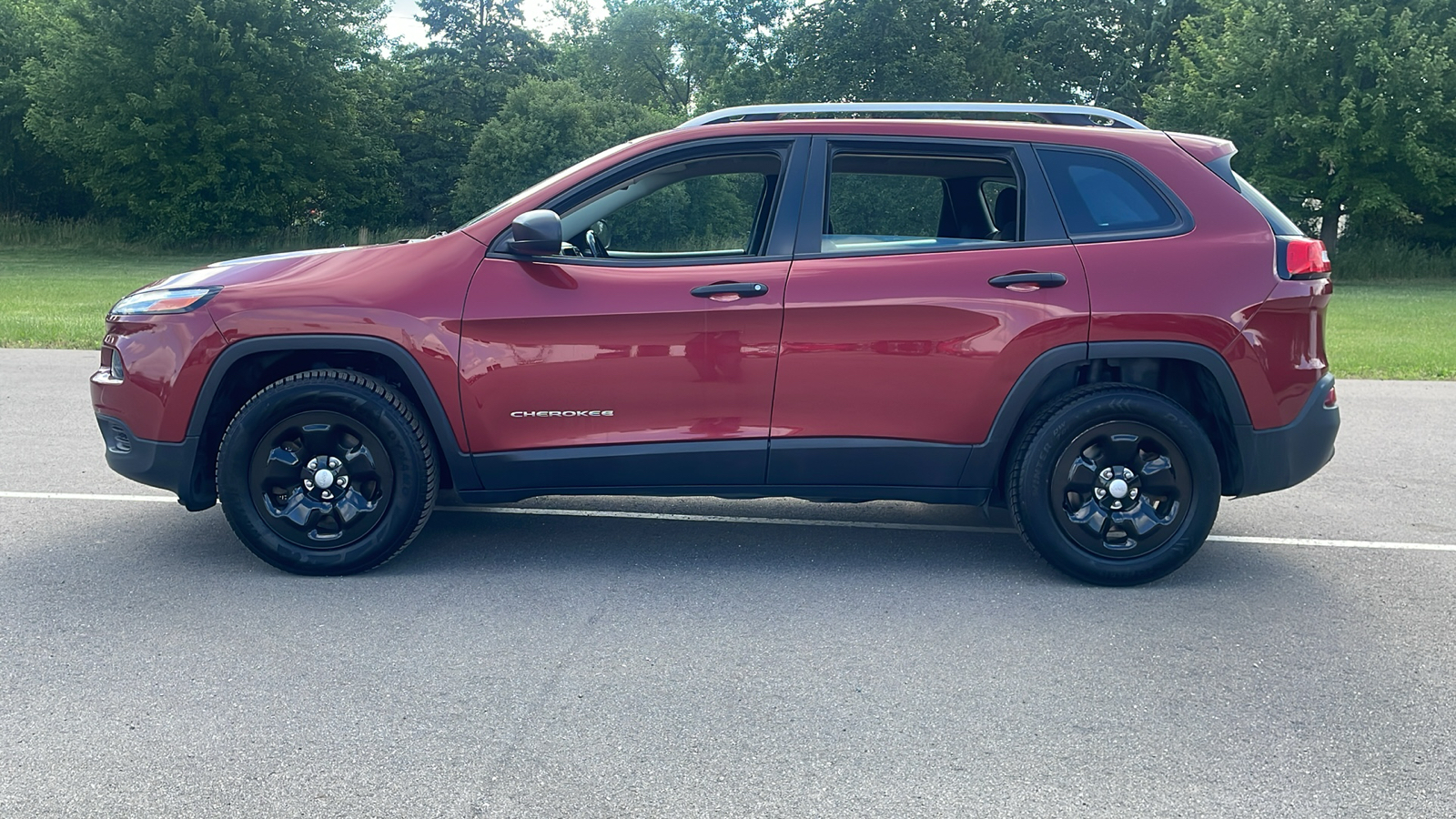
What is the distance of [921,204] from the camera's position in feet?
16.5

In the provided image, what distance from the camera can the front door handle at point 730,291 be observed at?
15.8 ft

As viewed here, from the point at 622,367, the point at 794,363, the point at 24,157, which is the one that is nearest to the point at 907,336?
the point at 794,363

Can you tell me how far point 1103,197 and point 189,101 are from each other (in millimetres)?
41498

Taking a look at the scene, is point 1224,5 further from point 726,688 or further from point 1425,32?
point 726,688

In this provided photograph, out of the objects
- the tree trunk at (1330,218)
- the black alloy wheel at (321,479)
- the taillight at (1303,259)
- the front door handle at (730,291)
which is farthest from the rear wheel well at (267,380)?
the tree trunk at (1330,218)

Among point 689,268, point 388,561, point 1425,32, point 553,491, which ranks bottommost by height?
point 388,561

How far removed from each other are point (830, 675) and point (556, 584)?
4.63 feet

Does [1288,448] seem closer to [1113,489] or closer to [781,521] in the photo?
[1113,489]

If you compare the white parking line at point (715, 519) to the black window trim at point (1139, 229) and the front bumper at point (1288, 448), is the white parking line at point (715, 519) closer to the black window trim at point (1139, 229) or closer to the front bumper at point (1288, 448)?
the front bumper at point (1288, 448)

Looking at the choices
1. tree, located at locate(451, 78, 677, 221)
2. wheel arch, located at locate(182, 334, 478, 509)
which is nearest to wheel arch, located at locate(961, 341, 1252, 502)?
wheel arch, located at locate(182, 334, 478, 509)

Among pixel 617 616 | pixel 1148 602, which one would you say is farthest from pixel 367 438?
pixel 1148 602

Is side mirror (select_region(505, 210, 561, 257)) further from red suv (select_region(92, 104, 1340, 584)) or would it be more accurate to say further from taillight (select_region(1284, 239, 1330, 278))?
taillight (select_region(1284, 239, 1330, 278))

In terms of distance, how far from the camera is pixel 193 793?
3074 millimetres

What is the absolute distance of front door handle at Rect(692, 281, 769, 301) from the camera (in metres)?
4.81
